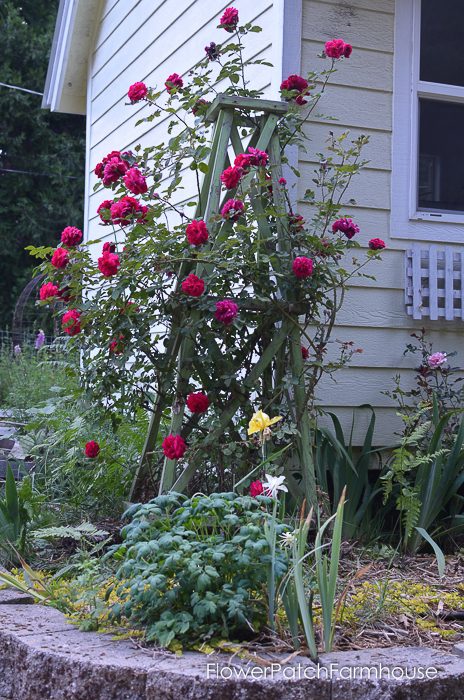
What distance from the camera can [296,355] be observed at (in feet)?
12.3

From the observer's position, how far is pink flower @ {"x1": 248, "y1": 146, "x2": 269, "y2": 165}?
3520 millimetres

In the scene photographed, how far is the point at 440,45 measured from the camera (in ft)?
15.7

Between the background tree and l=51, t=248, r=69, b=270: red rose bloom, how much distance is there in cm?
1471

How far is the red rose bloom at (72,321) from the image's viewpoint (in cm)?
368

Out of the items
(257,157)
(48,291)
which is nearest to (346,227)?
(257,157)

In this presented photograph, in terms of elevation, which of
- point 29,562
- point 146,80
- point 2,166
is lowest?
point 29,562

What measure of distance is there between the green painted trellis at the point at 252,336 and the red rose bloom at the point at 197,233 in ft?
0.60

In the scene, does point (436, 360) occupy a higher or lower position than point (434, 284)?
lower

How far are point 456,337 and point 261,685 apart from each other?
9.56 ft

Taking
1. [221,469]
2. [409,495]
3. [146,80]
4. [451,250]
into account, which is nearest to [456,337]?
[451,250]

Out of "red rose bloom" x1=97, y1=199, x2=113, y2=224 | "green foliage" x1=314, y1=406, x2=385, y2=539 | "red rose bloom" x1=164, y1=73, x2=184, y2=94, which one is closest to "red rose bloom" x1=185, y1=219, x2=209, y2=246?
"red rose bloom" x1=97, y1=199, x2=113, y2=224

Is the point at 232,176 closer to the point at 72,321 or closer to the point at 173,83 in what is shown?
the point at 173,83

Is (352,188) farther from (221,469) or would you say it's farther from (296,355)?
(221,469)

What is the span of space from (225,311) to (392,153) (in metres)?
1.71
